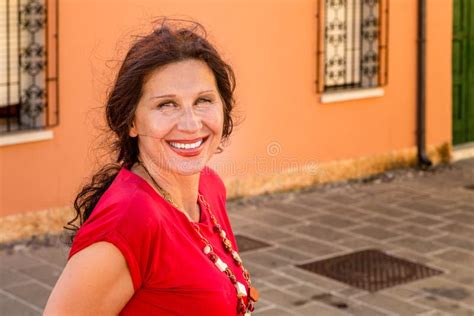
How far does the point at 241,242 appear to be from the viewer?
845 cm

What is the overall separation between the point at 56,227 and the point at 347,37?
3927 millimetres

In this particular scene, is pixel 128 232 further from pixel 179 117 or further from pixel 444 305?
pixel 444 305

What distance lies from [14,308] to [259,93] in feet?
12.9

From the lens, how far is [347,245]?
8.48m

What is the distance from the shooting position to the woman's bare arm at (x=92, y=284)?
2.55 metres

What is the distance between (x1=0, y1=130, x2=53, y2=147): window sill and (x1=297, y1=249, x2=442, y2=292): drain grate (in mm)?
2284

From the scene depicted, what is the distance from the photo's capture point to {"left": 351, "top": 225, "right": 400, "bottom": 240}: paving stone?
8.76 metres

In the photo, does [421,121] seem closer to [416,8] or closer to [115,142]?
[416,8]

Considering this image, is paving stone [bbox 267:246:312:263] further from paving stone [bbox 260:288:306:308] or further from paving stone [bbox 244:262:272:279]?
paving stone [bbox 260:288:306:308]

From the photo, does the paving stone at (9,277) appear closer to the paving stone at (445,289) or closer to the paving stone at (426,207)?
the paving stone at (445,289)

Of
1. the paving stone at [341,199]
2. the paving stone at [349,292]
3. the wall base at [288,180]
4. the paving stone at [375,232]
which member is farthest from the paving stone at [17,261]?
the paving stone at [341,199]

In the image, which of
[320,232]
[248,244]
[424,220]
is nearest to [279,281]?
[248,244]

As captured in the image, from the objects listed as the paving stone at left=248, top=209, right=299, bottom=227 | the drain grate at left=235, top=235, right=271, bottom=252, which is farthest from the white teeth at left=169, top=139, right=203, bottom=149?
the paving stone at left=248, top=209, right=299, bottom=227

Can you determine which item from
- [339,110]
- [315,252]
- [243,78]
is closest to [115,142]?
[315,252]
